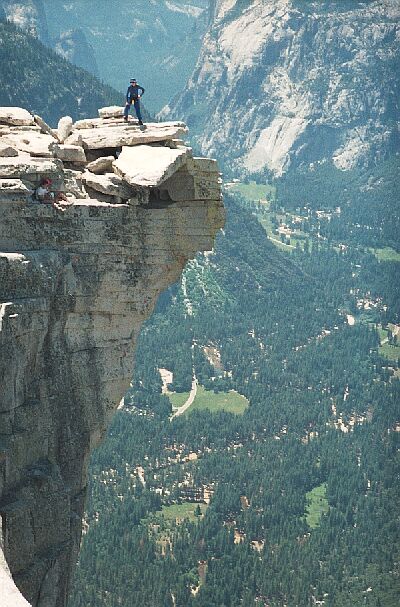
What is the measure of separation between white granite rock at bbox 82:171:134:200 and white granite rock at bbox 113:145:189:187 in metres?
0.26

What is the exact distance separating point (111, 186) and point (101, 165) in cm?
210

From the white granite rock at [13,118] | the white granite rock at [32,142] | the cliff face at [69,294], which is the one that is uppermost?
the white granite rock at [13,118]

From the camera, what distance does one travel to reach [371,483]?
18162cm

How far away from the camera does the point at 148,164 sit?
4628 centimetres

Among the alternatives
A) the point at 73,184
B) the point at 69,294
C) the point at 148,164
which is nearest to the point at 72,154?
the point at 73,184

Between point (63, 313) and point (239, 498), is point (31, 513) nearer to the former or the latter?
point (63, 313)

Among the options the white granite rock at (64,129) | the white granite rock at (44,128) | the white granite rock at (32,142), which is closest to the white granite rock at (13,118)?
the white granite rock at (44,128)

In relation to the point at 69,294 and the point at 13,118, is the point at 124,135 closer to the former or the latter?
the point at 13,118

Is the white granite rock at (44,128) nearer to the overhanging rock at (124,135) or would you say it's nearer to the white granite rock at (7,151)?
the overhanging rock at (124,135)

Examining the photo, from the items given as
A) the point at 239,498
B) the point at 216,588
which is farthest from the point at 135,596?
the point at 239,498

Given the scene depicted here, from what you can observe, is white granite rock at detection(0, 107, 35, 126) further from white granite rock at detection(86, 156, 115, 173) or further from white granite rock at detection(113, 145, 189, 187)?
white granite rock at detection(113, 145, 189, 187)

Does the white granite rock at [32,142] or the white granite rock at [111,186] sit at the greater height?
the white granite rock at [32,142]

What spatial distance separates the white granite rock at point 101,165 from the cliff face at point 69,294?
4 cm

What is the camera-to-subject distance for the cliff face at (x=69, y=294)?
42.9m
